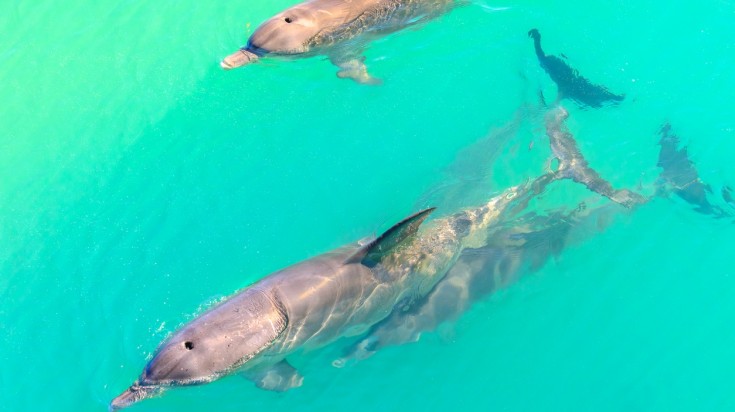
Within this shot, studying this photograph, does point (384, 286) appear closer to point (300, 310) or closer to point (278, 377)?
point (300, 310)

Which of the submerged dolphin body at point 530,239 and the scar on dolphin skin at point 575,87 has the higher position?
the scar on dolphin skin at point 575,87

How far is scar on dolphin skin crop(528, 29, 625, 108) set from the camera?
7770mm

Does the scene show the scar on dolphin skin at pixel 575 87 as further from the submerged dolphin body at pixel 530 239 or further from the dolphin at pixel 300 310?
the dolphin at pixel 300 310

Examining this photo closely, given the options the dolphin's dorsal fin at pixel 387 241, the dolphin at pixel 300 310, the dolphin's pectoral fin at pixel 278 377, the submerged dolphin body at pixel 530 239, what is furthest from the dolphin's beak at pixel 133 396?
the dolphin's dorsal fin at pixel 387 241

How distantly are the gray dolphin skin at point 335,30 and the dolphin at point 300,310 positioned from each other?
2.94m

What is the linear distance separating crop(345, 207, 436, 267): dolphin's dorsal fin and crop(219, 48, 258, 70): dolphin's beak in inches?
125

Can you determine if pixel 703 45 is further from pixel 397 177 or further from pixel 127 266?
pixel 127 266

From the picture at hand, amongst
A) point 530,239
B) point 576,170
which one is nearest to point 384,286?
point 530,239

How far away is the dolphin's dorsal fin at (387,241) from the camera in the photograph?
4.94 m

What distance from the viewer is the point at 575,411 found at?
594 centimetres

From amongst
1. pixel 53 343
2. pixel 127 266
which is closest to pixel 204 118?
pixel 127 266

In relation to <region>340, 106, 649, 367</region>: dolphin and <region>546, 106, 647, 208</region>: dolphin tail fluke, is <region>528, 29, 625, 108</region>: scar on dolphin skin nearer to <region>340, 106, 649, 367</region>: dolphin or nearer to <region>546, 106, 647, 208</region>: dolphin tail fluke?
<region>340, 106, 649, 367</region>: dolphin

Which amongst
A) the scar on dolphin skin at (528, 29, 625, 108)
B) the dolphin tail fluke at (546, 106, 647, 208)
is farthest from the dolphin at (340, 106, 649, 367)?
the scar on dolphin skin at (528, 29, 625, 108)

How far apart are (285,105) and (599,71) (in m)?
4.24
